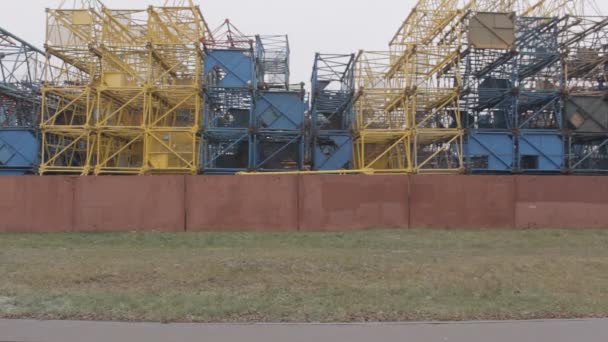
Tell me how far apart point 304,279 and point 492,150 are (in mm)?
21639

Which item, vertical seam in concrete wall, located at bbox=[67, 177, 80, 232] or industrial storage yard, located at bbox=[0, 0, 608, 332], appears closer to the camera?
industrial storage yard, located at bbox=[0, 0, 608, 332]

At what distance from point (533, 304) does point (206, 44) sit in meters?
24.2

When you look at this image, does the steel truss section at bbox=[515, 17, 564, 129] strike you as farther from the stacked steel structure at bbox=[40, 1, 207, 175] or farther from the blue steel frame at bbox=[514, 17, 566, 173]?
the stacked steel structure at bbox=[40, 1, 207, 175]

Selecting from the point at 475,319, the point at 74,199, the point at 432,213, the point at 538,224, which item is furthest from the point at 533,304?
the point at 74,199

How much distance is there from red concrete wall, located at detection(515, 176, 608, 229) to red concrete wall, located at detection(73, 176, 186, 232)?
1253cm

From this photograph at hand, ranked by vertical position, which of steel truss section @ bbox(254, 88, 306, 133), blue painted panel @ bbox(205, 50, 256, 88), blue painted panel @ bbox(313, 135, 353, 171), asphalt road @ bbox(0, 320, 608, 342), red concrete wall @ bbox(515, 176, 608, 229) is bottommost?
asphalt road @ bbox(0, 320, 608, 342)

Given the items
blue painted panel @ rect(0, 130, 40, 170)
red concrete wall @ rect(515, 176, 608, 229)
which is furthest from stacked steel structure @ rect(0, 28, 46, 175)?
red concrete wall @ rect(515, 176, 608, 229)

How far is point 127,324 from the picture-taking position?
6.42 meters

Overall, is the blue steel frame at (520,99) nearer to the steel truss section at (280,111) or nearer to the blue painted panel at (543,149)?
the blue painted panel at (543,149)

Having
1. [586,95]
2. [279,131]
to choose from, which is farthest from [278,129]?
[586,95]

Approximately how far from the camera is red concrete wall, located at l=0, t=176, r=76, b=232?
730 inches

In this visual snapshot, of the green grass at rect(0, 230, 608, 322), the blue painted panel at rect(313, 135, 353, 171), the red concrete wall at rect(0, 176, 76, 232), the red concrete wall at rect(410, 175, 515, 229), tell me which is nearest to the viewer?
the green grass at rect(0, 230, 608, 322)

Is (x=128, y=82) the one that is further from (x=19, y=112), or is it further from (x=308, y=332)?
(x=308, y=332)

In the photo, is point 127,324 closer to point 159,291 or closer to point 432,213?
point 159,291
